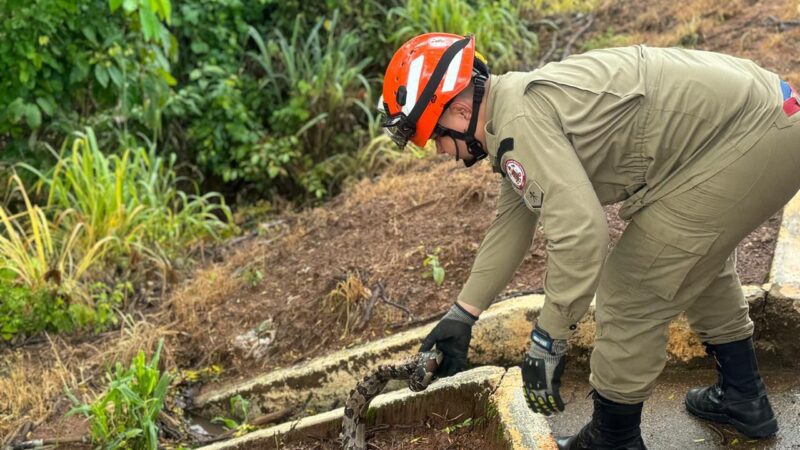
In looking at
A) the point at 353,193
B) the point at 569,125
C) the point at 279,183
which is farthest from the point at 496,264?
the point at 279,183

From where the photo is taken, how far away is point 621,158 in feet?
8.21

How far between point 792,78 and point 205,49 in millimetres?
4849

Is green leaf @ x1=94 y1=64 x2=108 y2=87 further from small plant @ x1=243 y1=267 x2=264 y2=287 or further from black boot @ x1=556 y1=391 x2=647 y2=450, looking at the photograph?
black boot @ x1=556 y1=391 x2=647 y2=450

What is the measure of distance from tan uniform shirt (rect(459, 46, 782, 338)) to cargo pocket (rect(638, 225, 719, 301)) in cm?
14

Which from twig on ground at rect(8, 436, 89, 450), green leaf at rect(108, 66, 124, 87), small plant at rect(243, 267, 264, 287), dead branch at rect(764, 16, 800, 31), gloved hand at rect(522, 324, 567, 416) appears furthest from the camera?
dead branch at rect(764, 16, 800, 31)

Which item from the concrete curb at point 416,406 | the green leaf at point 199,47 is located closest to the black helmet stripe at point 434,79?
the concrete curb at point 416,406

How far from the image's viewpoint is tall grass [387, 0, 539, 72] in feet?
24.2

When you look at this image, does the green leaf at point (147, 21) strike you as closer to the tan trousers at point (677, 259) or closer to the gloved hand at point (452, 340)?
the gloved hand at point (452, 340)

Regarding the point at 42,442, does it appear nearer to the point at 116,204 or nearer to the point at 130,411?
the point at 130,411

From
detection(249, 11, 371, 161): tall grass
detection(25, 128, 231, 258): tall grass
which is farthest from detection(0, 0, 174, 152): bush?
detection(249, 11, 371, 161): tall grass

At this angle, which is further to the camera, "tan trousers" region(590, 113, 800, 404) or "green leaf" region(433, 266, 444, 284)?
→ "green leaf" region(433, 266, 444, 284)

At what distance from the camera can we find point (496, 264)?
2869 mm

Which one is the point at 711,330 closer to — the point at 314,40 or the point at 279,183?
the point at 279,183

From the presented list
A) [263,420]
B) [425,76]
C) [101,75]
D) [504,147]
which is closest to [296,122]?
[101,75]
